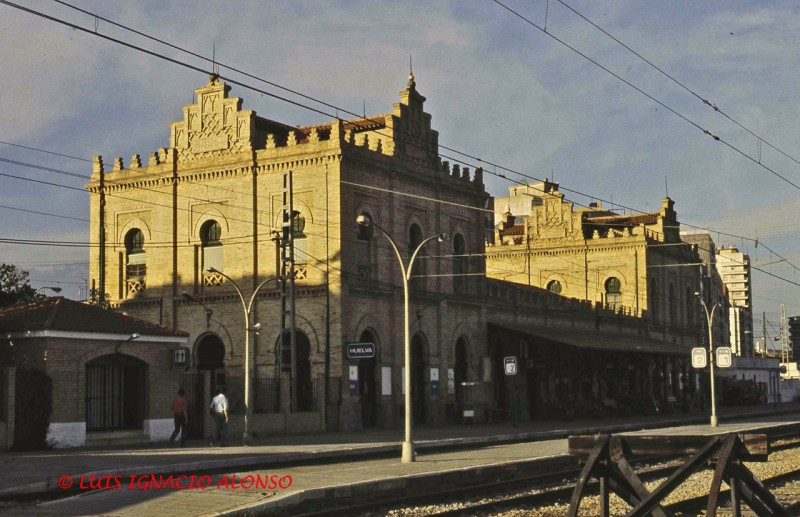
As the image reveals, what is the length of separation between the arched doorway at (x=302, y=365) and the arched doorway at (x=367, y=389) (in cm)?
201

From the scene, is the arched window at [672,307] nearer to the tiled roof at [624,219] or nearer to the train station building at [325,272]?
the tiled roof at [624,219]

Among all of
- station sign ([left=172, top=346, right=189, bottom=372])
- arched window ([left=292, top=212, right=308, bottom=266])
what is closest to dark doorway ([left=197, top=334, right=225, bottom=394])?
arched window ([left=292, top=212, right=308, bottom=266])

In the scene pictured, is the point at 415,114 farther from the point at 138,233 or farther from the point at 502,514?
the point at 502,514

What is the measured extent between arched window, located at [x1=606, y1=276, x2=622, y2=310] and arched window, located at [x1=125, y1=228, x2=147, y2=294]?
105ft

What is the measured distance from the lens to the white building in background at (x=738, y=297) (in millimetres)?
137375

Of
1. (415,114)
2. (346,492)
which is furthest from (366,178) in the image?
(346,492)

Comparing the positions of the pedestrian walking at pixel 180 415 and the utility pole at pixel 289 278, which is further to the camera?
the utility pole at pixel 289 278

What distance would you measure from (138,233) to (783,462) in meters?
29.4

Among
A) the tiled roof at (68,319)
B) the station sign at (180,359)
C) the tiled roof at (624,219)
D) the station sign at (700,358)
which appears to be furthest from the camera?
the tiled roof at (624,219)

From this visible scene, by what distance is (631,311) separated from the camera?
67.8 m

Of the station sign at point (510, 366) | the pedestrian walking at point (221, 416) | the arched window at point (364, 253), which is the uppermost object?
the arched window at point (364, 253)

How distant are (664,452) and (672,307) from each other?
211 ft

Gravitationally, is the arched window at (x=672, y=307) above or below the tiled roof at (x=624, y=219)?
below

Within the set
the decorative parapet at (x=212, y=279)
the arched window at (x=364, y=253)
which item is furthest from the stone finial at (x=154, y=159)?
the arched window at (x=364, y=253)
